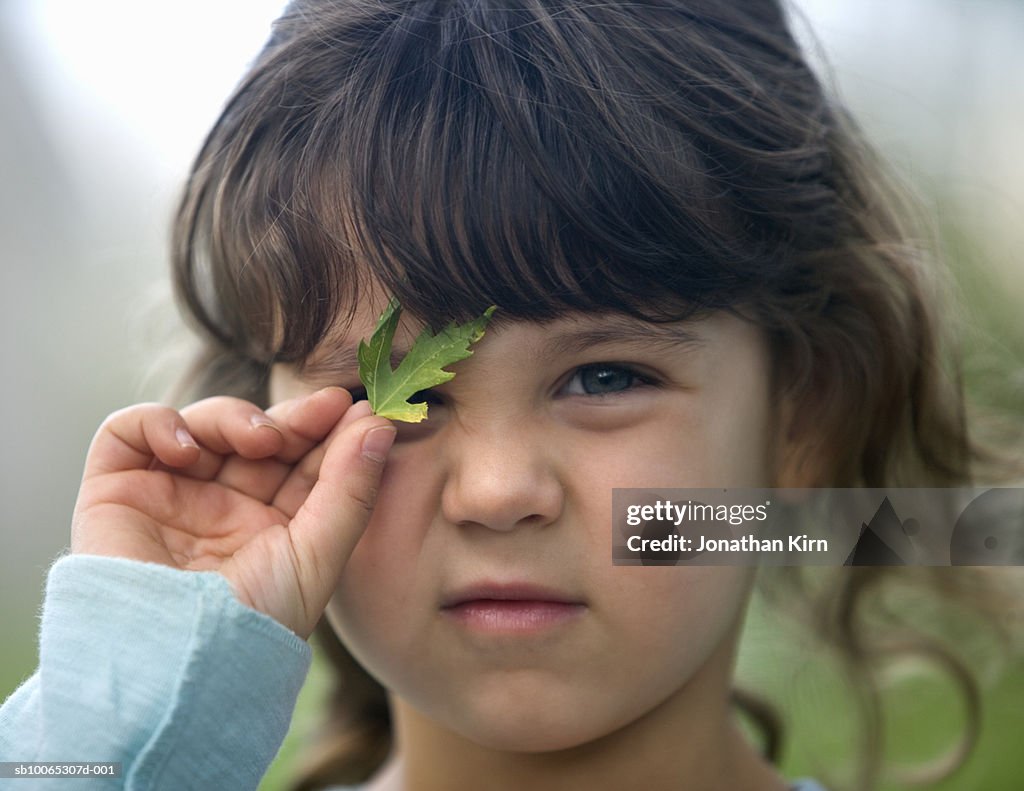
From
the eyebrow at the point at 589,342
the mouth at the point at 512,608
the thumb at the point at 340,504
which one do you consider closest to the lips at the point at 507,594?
the mouth at the point at 512,608

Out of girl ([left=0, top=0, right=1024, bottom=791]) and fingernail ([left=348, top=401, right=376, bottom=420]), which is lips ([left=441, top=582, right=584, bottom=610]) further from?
fingernail ([left=348, top=401, right=376, bottom=420])

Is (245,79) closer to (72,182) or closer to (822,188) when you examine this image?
(822,188)

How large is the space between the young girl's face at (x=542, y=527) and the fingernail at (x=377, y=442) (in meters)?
0.04

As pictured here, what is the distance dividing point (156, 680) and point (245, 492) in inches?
13.0

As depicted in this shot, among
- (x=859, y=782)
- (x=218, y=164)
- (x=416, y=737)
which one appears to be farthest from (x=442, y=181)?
(x=859, y=782)

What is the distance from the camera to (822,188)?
4.27 feet

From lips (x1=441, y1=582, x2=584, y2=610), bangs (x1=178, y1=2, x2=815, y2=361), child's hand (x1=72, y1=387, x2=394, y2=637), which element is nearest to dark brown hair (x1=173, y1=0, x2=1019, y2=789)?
bangs (x1=178, y1=2, x2=815, y2=361)

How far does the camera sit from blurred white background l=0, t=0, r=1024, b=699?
158 cm

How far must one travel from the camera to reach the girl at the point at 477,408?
3.43ft

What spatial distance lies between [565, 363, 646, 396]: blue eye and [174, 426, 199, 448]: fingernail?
1.54ft

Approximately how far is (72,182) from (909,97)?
177 centimetres

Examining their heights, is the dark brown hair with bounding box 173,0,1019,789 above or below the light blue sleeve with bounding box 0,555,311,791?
above

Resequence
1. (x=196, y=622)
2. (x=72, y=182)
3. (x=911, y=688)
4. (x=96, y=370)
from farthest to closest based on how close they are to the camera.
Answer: (x=72, y=182), (x=96, y=370), (x=911, y=688), (x=196, y=622)

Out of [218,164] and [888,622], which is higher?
[218,164]
